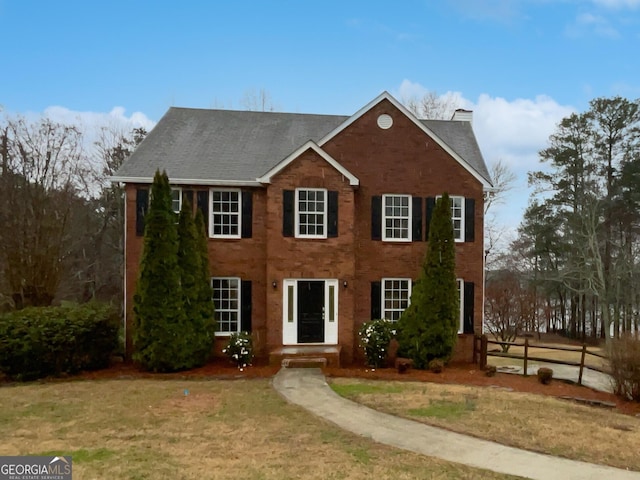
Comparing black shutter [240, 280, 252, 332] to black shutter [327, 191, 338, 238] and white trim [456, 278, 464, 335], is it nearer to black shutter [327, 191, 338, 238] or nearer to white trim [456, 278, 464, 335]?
black shutter [327, 191, 338, 238]

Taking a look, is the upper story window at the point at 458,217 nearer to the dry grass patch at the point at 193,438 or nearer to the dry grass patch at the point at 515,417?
the dry grass patch at the point at 515,417

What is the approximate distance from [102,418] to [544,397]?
9.77 metres

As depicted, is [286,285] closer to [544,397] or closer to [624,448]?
[544,397]

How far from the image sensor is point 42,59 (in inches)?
605

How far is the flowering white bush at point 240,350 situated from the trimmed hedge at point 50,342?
3725 mm

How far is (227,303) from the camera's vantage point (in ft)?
51.5

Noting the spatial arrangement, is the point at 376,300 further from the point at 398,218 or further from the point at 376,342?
the point at 398,218

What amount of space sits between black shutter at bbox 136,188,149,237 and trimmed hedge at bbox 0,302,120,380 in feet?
9.79

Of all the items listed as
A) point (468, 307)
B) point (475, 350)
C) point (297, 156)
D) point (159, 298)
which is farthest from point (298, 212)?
point (475, 350)

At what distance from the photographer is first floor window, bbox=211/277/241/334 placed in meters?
15.6

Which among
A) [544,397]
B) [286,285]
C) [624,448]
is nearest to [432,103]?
[286,285]

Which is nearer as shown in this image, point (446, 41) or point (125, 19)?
point (125, 19)

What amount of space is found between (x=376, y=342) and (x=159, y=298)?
6443 millimetres

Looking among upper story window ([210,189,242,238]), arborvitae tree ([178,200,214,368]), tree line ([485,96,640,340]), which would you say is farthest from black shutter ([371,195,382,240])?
tree line ([485,96,640,340])
